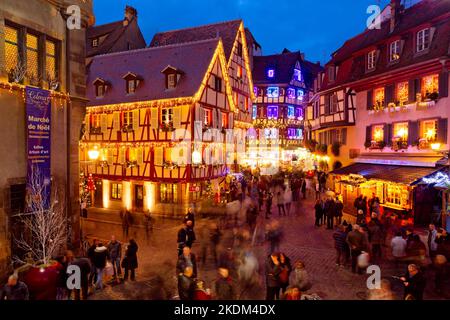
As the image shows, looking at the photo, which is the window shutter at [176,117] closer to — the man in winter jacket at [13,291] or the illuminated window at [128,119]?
the illuminated window at [128,119]

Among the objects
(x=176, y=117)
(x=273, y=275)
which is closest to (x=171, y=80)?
(x=176, y=117)

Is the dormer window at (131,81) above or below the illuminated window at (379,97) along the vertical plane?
above

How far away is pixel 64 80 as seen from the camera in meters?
14.1

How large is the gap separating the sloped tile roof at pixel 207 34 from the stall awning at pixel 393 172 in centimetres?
1392

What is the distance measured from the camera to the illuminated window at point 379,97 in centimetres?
2228

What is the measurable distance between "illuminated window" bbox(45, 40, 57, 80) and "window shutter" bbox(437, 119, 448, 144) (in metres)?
17.5

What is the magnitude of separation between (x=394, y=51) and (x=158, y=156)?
15.7 m

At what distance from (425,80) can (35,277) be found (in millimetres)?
19546

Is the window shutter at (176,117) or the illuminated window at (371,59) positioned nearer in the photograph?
the illuminated window at (371,59)

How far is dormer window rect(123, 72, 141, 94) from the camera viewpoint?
82.9 ft

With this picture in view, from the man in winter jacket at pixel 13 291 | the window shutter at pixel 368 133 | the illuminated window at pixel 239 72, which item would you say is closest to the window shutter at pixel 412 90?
the window shutter at pixel 368 133

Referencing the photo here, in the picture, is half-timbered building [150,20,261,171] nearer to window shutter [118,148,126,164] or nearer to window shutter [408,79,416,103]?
window shutter [118,148,126,164]

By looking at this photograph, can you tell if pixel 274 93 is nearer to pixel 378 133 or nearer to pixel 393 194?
pixel 378 133

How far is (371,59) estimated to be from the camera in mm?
23703
